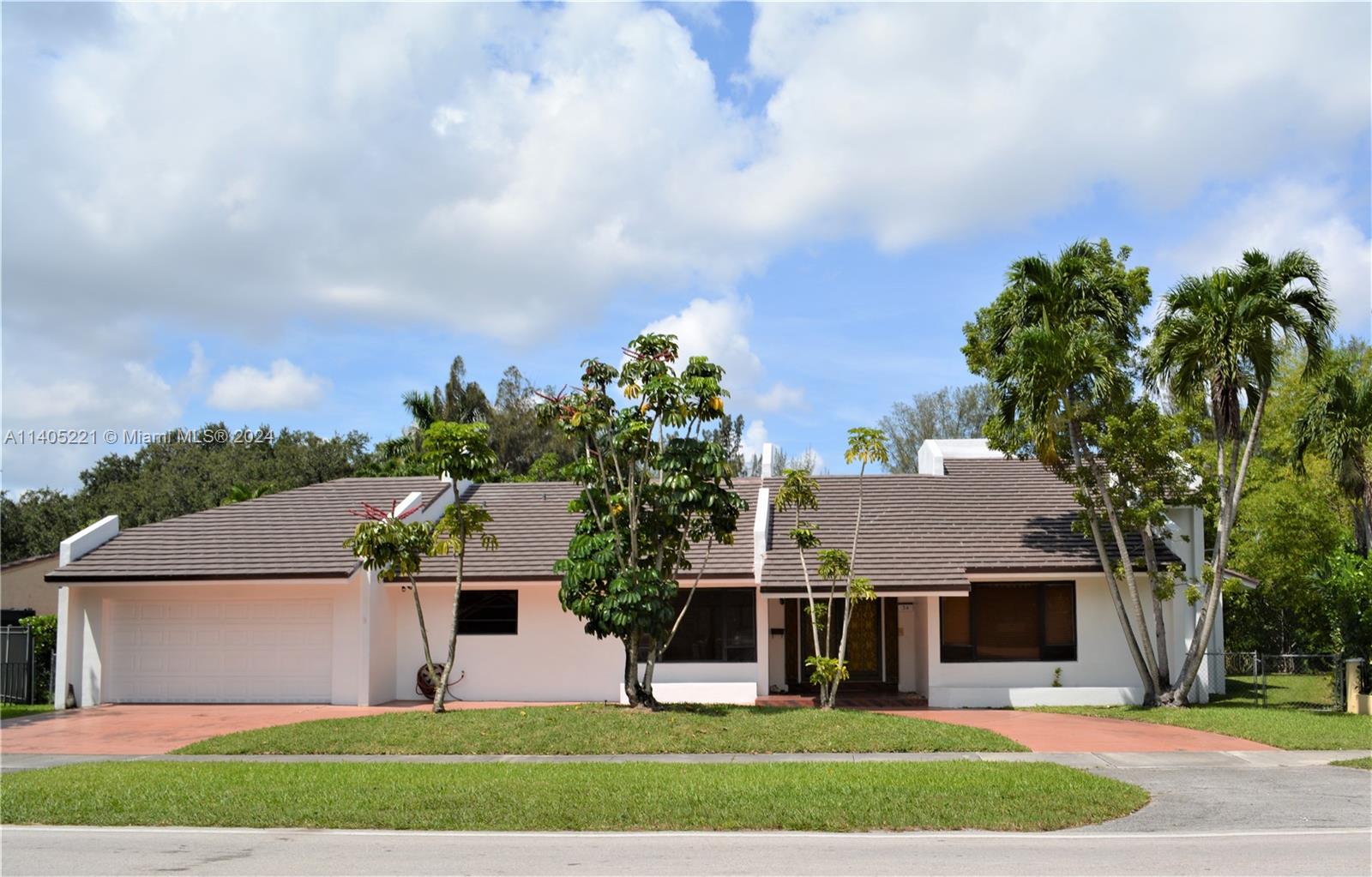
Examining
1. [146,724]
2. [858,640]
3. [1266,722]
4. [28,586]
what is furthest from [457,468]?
[28,586]

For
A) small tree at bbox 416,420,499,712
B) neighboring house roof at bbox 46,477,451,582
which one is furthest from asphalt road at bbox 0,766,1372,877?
neighboring house roof at bbox 46,477,451,582

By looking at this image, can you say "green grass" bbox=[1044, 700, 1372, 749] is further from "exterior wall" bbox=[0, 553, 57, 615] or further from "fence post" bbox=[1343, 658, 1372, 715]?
"exterior wall" bbox=[0, 553, 57, 615]

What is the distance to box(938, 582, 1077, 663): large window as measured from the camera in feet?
71.5

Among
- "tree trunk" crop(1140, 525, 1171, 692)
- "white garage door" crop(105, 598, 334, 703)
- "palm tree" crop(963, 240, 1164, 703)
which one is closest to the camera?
"palm tree" crop(963, 240, 1164, 703)

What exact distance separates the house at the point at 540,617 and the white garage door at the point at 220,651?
3cm

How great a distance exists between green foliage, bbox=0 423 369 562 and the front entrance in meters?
26.1

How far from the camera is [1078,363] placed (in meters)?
19.5

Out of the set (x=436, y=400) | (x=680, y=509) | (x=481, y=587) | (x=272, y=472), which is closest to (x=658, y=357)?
(x=680, y=509)

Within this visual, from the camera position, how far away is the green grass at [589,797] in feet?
34.9

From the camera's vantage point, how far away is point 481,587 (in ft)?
Answer: 73.2

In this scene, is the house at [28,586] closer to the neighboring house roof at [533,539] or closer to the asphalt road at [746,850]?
the neighboring house roof at [533,539]

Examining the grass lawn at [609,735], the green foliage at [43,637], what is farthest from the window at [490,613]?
the green foliage at [43,637]

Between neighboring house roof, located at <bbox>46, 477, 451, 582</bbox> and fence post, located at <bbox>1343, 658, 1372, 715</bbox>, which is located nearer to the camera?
fence post, located at <bbox>1343, 658, 1372, 715</bbox>

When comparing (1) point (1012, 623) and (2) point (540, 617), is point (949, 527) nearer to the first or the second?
(1) point (1012, 623)
